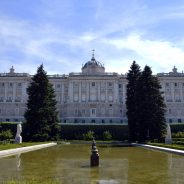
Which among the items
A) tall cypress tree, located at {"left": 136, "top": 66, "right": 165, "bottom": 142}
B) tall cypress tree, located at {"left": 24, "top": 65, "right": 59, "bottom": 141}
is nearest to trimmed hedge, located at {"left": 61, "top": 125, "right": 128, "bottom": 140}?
tall cypress tree, located at {"left": 24, "top": 65, "right": 59, "bottom": 141}

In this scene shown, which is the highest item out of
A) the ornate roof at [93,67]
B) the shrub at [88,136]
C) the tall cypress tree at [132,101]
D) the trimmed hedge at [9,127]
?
the ornate roof at [93,67]

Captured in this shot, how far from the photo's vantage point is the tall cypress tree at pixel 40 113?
3741 centimetres

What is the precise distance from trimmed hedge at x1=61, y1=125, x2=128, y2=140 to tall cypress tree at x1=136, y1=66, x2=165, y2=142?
1094 centimetres

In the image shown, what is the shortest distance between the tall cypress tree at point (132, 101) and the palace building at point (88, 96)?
4019cm

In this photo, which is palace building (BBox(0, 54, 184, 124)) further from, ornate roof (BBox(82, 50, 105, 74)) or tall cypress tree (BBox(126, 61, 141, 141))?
tall cypress tree (BBox(126, 61, 141, 141))

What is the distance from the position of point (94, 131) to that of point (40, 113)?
13.4 meters

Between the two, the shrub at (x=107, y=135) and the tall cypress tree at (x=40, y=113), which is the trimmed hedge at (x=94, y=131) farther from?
the tall cypress tree at (x=40, y=113)

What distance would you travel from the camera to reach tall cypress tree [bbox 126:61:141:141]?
3819 cm

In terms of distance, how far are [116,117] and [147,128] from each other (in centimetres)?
4586

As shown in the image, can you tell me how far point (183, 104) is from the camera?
3344 inches

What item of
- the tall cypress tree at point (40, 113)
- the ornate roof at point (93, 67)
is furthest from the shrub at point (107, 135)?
the ornate roof at point (93, 67)

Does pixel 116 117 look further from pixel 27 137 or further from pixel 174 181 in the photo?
pixel 174 181

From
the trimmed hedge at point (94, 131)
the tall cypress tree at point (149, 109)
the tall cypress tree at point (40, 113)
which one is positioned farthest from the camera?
the trimmed hedge at point (94, 131)

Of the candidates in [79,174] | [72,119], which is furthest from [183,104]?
[79,174]
